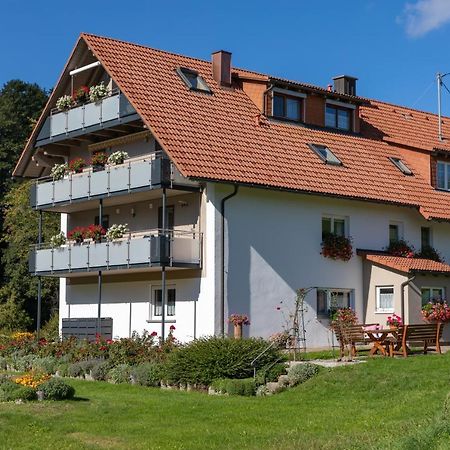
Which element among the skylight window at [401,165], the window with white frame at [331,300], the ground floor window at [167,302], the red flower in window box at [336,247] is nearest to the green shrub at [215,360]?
the ground floor window at [167,302]

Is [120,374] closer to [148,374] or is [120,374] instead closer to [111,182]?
[148,374]

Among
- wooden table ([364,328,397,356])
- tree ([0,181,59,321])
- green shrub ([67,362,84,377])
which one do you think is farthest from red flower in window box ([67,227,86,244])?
tree ([0,181,59,321])

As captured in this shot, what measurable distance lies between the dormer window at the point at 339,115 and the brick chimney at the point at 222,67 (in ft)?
13.9

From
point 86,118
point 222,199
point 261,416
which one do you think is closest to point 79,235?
point 86,118

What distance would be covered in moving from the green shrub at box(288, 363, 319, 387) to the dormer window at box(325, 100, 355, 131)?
17169mm

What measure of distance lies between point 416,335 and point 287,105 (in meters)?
13.5

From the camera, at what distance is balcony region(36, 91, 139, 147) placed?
1233 inches

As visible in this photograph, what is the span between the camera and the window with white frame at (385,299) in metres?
31.9

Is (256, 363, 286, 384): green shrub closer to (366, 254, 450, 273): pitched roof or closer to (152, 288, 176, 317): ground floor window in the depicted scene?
(152, 288, 176, 317): ground floor window

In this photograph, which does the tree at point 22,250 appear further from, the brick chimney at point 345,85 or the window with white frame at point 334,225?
the window with white frame at point 334,225

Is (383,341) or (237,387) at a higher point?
(383,341)

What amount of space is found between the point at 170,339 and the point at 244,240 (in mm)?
4175

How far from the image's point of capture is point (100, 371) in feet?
83.8

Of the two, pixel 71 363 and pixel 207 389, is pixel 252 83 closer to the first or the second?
pixel 71 363
